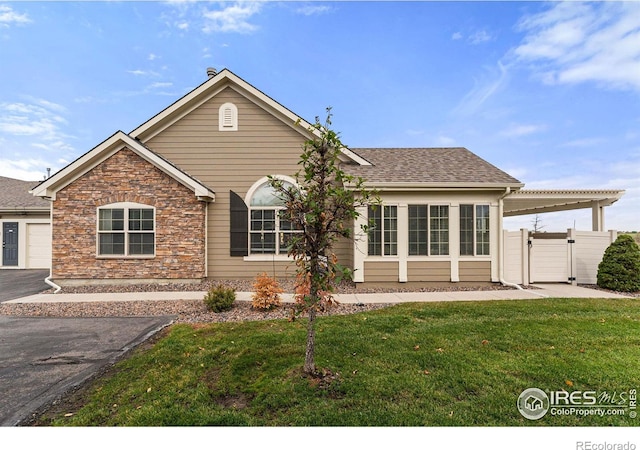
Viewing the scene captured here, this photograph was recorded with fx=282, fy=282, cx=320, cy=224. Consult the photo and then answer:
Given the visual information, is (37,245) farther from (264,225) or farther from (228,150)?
(264,225)

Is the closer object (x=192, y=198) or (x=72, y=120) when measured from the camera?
(x=192, y=198)

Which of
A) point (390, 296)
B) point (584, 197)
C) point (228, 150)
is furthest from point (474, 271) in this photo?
point (228, 150)

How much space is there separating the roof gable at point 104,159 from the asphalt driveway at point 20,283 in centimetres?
319

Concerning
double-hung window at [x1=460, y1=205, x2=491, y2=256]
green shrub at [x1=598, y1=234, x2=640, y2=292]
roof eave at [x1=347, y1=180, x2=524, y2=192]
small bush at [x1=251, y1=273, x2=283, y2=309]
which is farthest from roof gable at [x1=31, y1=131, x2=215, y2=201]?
green shrub at [x1=598, y1=234, x2=640, y2=292]

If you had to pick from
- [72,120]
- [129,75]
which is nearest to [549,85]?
[129,75]

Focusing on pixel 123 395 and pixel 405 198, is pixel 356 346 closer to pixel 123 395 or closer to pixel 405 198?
pixel 123 395

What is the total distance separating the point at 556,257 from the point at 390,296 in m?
6.54

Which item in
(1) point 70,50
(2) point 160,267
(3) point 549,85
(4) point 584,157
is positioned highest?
(1) point 70,50

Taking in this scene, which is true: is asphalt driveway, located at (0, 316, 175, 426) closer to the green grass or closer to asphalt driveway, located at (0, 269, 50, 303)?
the green grass

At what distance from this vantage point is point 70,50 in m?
10.2

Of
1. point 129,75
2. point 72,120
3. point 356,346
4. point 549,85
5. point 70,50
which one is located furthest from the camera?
point 72,120

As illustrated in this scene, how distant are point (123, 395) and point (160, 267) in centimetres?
706

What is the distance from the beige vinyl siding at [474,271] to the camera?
9.37 meters
